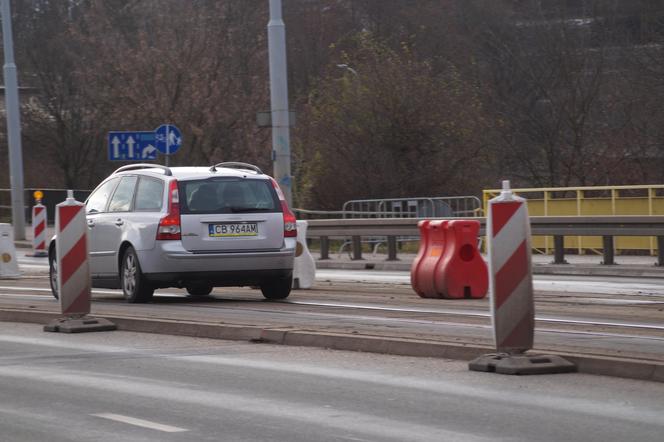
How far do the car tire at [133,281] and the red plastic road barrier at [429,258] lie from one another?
10.2 ft

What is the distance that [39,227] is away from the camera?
30922mm

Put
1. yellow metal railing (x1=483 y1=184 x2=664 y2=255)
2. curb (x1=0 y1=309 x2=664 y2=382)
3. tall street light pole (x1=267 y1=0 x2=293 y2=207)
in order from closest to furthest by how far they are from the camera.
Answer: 1. curb (x1=0 y1=309 x2=664 y2=382)
2. tall street light pole (x1=267 y1=0 x2=293 y2=207)
3. yellow metal railing (x1=483 y1=184 x2=664 y2=255)

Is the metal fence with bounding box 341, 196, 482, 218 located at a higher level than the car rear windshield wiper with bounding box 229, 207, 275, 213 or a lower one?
lower

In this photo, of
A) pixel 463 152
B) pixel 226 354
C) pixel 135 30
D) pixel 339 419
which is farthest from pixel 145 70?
pixel 339 419

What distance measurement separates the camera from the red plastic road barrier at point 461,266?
50.5ft

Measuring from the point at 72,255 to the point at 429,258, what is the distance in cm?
502

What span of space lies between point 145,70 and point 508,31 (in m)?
15.3

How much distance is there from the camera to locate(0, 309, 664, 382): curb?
866 cm

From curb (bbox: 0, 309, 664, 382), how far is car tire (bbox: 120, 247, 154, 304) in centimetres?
163

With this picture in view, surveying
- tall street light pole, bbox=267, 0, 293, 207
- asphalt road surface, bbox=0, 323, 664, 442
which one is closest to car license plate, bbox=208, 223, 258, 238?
asphalt road surface, bbox=0, 323, 664, 442

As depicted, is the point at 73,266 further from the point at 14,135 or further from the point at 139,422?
the point at 14,135

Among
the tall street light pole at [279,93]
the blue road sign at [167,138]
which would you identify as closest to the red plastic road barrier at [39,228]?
the blue road sign at [167,138]

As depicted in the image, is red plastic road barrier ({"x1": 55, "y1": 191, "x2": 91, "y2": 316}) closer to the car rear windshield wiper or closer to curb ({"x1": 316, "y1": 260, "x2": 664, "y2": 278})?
the car rear windshield wiper

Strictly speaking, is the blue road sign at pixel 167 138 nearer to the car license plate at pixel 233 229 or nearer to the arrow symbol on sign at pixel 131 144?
the arrow symbol on sign at pixel 131 144
